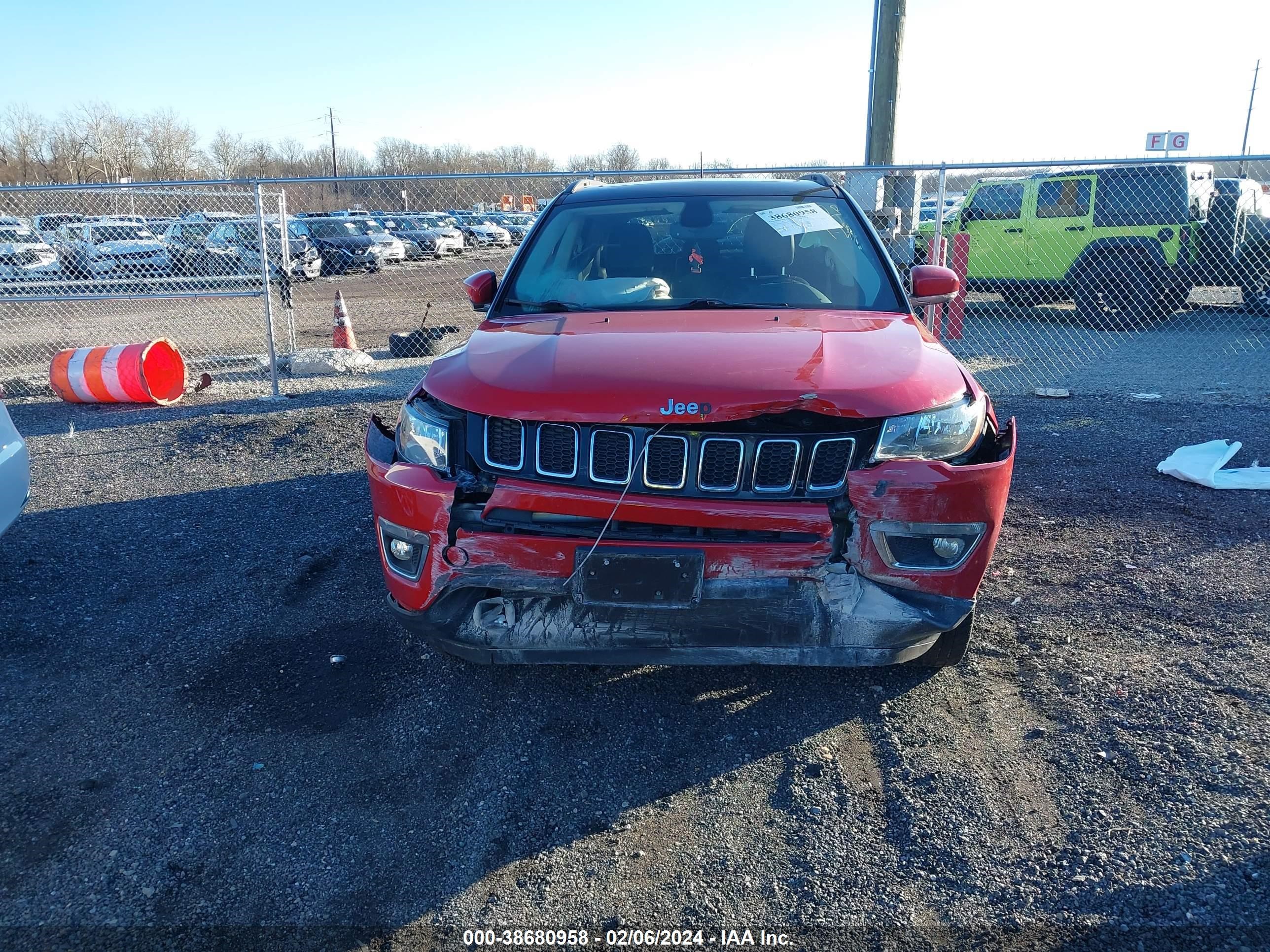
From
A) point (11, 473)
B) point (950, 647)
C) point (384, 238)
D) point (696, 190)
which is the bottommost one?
point (950, 647)

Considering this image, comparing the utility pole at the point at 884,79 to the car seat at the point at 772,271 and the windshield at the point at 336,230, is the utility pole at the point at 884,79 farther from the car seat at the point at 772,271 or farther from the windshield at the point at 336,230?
the windshield at the point at 336,230

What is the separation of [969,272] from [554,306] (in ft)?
36.9

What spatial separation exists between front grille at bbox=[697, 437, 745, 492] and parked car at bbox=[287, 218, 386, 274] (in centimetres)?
2145

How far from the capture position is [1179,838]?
248cm

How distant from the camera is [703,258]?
13.6 feet

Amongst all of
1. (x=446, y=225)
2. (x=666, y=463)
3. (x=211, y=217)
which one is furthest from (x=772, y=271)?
(x=446, y=225)

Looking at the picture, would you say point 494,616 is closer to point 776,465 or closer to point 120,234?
point 776,465

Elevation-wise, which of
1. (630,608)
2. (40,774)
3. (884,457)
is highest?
(884,457)

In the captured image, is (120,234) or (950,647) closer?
(950,647)

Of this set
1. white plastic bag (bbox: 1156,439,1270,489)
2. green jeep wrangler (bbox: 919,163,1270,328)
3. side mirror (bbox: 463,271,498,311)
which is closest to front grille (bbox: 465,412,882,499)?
side mirror (bbox: 463,271,498,311)

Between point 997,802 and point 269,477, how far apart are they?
493 centimetres

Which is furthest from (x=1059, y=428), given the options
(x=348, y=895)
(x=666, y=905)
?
(x=348, y=895)

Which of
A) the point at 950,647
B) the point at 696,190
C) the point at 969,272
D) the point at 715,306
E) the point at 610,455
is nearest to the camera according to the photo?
the point at 610,455

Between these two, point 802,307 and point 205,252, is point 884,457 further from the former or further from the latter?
point 205,252
